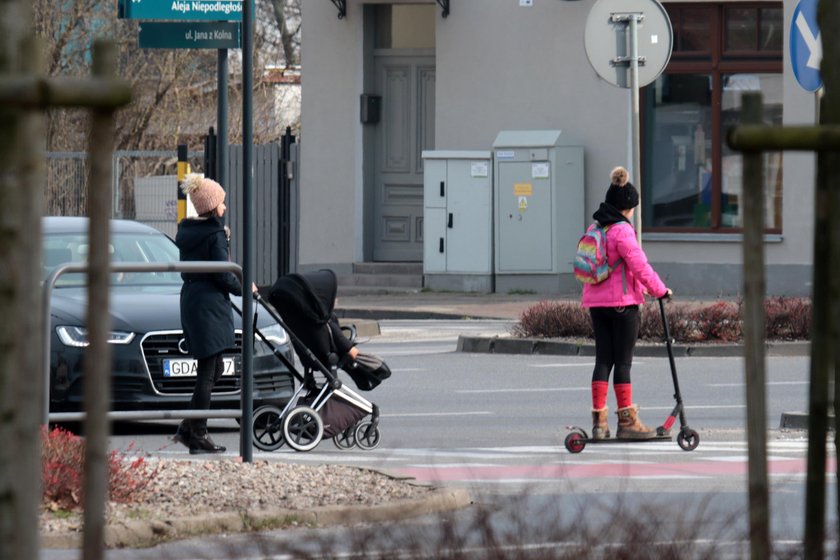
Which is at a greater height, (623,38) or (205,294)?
(623,38)

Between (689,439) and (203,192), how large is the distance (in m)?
3.37

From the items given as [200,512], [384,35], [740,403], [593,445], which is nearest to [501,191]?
[384,35]

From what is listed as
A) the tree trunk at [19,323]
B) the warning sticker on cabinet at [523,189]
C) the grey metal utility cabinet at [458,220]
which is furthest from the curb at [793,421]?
the grey metal utility cabinet at [458,220]

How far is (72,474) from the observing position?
7922 millimetres

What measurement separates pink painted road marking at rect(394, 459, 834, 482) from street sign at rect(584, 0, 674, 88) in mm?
5371

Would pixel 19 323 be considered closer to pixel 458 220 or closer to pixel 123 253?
pixel 123 253

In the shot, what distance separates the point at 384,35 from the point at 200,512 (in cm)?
2002

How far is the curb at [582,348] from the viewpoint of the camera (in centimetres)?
1728

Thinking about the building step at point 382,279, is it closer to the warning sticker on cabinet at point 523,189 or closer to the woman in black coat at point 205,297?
the warning sticker on cabinet at point 523,189

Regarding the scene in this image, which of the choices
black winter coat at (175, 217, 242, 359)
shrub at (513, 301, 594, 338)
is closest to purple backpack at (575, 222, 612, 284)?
black winter coat at (175, 217, 242, 359)

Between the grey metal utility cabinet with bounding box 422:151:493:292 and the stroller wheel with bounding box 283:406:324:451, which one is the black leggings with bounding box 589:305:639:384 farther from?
the grey metal utility cabinet with bounding box 422:151:493:292

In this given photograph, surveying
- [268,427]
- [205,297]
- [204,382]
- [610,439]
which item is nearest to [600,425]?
[610,439]

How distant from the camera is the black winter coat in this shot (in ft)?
35.5

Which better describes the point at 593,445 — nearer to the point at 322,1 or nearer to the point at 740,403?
the point at 740,403
